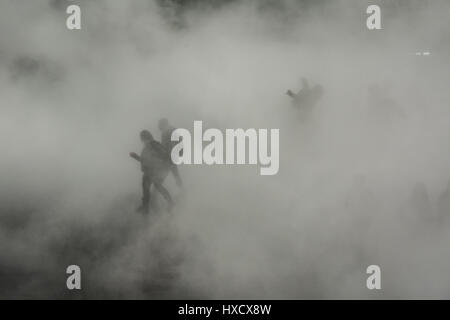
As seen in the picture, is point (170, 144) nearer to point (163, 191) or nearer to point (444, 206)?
point (163, 191)

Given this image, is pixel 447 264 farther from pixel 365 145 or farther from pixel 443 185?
pixel 365 145

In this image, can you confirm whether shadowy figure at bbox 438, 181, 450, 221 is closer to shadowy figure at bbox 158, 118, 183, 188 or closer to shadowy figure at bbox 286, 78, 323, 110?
shadowy figure at bbox 286, 78, 323, 110

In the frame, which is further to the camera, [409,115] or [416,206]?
[409,115]

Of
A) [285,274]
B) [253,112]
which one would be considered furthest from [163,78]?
[285,274]

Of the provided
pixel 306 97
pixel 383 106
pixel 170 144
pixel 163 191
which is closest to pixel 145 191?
pixel 163 191

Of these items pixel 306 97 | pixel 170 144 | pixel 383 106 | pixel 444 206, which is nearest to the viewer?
pixel 444 206

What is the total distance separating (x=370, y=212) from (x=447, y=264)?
3.14ft

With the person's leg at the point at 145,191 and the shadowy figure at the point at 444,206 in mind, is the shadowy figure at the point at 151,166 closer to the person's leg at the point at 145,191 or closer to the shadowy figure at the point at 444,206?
the person's leg at the point at 145,191

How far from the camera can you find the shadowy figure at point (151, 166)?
18.7 feet

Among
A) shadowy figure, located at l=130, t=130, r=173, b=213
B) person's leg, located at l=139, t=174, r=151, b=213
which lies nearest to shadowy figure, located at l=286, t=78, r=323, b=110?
shadowy figure, located at l=130, t=130, r=173, b=213

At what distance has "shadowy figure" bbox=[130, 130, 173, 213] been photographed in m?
5.70

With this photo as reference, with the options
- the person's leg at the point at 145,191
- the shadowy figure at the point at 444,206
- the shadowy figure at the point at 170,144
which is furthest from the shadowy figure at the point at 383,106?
the person's leg at the point at 145,191

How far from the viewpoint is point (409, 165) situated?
287 inches

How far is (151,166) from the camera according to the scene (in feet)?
18.7
